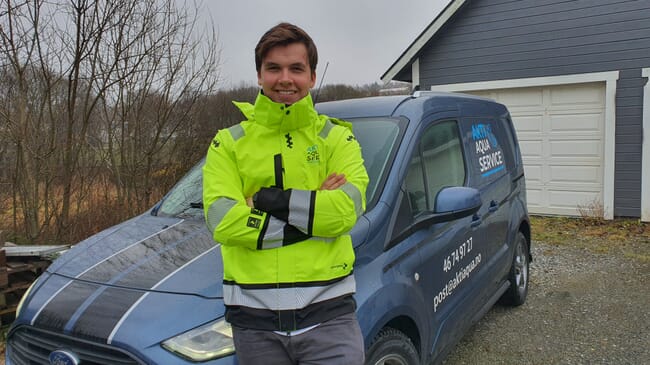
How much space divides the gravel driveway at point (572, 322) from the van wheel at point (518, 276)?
0.37 ft

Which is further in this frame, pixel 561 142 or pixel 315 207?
pixel 561 142

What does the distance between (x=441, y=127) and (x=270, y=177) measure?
1.88m

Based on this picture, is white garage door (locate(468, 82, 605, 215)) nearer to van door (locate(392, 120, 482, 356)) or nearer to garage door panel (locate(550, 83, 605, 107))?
garage door panel (locate(550, 83, 605, 107))

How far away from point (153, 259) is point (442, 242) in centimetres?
163

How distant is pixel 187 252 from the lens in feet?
7.67

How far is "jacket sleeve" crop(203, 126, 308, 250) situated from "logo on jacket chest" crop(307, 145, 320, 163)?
26cm

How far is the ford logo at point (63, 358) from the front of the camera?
6.26ft

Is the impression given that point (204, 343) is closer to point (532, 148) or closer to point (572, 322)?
point (572, 322)

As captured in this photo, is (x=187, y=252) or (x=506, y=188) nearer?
(x=187, y=252)

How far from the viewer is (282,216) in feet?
5.12

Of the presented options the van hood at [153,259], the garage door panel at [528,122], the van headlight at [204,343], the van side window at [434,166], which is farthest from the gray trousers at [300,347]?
the garage door panel at [528,122]

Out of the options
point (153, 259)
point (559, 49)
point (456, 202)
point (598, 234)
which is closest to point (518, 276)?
point (456, 202)

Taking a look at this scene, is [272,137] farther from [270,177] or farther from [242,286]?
[242,286]

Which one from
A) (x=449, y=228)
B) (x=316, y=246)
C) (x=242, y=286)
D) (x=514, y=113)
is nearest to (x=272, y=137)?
(x=316, y=246)
